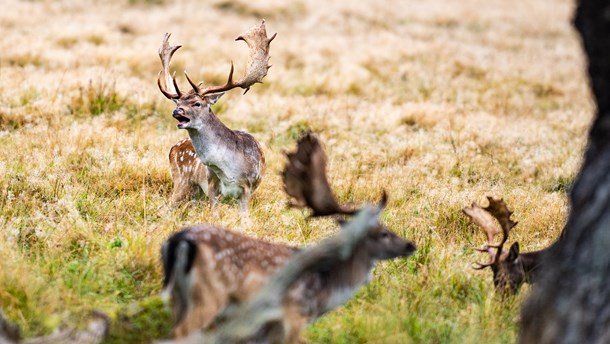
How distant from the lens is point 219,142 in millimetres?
6938

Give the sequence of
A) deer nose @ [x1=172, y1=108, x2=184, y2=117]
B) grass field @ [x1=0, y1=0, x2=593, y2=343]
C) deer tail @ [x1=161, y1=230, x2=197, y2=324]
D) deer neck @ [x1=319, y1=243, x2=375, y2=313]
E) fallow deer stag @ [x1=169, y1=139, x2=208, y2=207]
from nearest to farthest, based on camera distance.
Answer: deer tail @ [x1=161, y1=230, x2=197, y2=324], deer neck @ [x1=319, y1=243, x2=375, y2=313], grass field @ [x1=0, y1=0, x2=593, y2=343], deer nose @ [x1=172, y1=108, x2=184, y2=117], fallow deer stag @ [x1=169, y1=139, x2=208, y2=207]

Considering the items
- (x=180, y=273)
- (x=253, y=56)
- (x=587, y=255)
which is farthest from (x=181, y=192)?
(x=587, y=255)

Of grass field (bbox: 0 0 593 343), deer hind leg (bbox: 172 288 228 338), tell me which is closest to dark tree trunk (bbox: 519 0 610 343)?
grass field (bbox: 0 0 593 343)

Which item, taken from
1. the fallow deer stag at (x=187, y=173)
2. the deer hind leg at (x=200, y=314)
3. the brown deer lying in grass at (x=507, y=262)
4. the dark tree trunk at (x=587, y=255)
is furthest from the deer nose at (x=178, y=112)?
the dark tree trunk at (x=587, y=255)

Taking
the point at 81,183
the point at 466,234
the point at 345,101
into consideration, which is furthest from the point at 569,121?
the point at 81,183

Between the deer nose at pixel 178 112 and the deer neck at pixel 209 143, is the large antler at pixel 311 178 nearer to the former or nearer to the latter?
the deer nose at pixel 178 112

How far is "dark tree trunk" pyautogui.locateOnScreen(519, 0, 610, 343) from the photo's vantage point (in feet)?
10.2

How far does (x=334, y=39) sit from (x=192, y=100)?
1275 cm

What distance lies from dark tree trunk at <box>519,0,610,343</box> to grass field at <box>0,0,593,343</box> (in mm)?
1039

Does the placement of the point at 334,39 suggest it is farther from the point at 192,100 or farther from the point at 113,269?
the point at 113,269

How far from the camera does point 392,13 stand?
91.7 ft

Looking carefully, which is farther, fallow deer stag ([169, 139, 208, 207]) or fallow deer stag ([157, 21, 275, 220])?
fallow deer stag ([169, 139, 208, 207])

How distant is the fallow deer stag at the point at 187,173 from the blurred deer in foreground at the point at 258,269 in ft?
10.1

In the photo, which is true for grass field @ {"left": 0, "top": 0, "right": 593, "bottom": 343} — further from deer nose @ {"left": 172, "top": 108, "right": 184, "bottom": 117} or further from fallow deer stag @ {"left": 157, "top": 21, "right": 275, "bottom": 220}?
deer nose @ {"left": 172, "top": 108, "right": 184, "bottom": 117}
